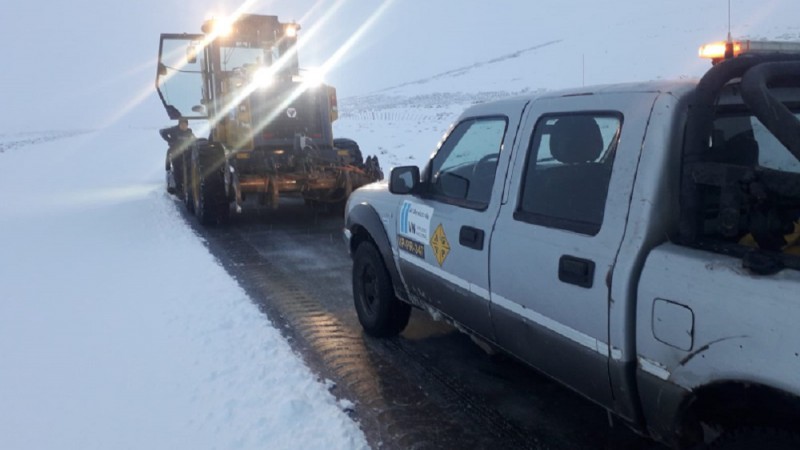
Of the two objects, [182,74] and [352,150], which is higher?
[182,74]

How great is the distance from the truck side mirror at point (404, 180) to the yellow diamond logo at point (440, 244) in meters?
0.38

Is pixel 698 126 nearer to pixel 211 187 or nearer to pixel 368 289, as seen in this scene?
pixel 368 289

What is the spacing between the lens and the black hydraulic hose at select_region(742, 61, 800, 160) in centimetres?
217

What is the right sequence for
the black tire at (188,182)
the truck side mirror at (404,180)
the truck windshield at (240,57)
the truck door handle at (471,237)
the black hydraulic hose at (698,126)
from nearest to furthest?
the black hydraulic hose at (698,126)
the truck door handle at (471,237)
the truck side mirror at (404,180)
the truck windshield at (240,57)
the black tire at (188,182)

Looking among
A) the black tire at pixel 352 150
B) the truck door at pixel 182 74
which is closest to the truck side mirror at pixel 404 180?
the black tire at pixel 352 150

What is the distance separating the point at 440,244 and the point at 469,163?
55cm

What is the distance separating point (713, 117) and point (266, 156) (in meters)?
8.23

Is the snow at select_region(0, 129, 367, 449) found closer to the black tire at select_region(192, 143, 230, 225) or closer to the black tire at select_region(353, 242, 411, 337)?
the black tire at select_region(353, 242, 411, 337)

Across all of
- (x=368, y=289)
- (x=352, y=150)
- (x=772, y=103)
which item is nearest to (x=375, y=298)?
(x=368, y=289)

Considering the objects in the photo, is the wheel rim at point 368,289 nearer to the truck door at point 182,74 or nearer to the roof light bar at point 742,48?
the roof light bar at point 742,48

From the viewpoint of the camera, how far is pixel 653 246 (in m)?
2.62

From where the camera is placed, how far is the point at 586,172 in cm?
318

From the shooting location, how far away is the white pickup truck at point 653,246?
2213mm

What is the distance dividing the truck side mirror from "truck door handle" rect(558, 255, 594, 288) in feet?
5.11
